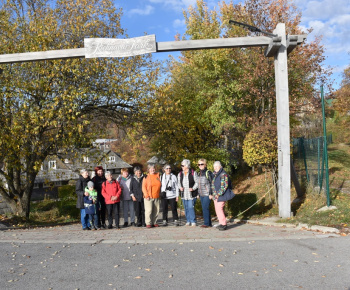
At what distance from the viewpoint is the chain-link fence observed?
34.9 ft

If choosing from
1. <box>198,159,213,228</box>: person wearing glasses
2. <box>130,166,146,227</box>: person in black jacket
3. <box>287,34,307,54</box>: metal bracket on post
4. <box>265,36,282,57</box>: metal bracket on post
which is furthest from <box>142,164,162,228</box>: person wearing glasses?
<box>287,34,307,54</box>: metal bracket on post

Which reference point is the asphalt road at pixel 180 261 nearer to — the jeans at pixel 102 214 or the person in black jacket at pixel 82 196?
the person in black jacket at pixel 82 196

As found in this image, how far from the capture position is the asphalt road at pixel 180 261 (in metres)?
4.72

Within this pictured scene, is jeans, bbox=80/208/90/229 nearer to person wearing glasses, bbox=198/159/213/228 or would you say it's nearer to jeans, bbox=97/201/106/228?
jeans, bbox=97/201/106/228

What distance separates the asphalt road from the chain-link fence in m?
3.40

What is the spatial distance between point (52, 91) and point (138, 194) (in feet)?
17.1

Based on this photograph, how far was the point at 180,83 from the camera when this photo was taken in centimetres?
2198

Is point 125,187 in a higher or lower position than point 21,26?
lower

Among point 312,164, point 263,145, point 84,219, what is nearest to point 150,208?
point 84,219

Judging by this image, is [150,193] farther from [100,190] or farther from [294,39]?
[294,39]

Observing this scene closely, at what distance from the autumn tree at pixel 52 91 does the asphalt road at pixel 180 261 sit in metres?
5.23

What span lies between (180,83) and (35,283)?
59.6ft

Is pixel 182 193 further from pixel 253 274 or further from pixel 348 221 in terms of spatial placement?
pixel 253 274

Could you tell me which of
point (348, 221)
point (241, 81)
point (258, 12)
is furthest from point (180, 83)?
point (348, 221)
